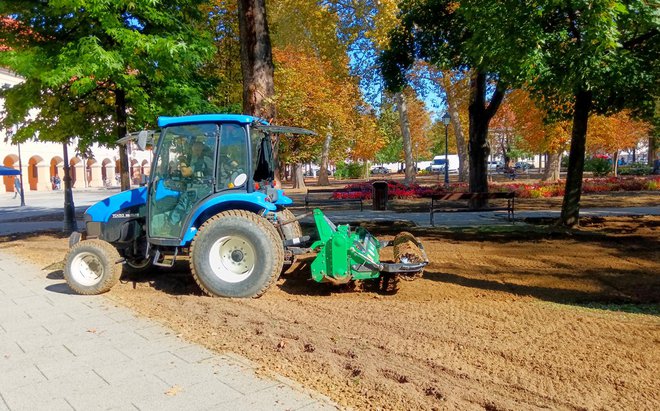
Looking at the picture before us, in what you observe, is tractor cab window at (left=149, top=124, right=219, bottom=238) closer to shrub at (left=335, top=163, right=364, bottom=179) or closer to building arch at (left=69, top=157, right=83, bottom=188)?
building arch at (left=69, top=157, right=83, bottom=188)

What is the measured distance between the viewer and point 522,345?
473cm

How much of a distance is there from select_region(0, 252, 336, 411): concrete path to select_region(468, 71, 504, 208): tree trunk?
12651 millimetres

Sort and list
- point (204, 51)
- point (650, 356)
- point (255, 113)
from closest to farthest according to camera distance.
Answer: point (650, 356), point (255, 113), point (204, 51)

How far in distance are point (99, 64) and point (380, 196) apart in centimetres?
1113

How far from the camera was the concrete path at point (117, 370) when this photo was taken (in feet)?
12.2

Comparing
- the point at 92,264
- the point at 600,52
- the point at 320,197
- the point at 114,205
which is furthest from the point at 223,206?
the point at 320,197

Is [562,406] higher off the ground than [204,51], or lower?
lower

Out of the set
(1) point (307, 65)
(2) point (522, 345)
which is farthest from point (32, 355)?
(1) point (307, 65)

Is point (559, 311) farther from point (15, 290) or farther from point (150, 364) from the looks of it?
point (15, 290)

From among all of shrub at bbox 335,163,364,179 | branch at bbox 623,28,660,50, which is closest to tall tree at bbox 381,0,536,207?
branch at bbox 623,28,660,50

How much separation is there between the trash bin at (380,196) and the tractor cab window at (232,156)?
11.8 metres

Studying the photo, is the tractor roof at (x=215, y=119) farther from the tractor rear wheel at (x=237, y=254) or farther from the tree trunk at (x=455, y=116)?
the tree trunk at (x=455, y=116)

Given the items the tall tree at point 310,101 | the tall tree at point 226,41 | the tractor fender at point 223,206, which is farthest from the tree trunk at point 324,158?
the tractor fender at point 223,206

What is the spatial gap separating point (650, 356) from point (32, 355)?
18.2 ft
